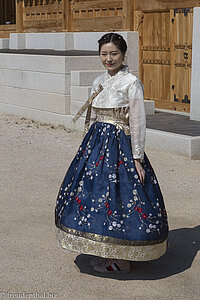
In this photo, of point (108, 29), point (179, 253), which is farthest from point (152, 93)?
point (179, 253)

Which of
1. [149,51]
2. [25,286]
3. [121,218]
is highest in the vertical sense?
[149,51]

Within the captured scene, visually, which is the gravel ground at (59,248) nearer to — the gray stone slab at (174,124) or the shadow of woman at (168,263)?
the shadow of woman at (168,263)

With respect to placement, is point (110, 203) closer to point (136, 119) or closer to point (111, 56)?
point (136, 119)

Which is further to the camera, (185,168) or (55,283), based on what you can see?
(185,168)

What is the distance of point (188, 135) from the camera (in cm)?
834

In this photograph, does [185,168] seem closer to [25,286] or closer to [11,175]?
[11,175]

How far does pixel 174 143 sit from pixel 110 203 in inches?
173

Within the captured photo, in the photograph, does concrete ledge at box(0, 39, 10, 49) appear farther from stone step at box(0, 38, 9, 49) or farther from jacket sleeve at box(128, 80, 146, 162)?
jacket sleeve at box(128, 80, 146, 162)

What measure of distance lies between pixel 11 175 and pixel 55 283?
3.40m

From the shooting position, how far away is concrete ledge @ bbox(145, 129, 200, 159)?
8.03m

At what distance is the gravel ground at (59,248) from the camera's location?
4.03 m

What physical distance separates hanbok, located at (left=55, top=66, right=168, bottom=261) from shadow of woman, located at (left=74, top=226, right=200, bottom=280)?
230mm

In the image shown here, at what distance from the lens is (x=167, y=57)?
11766mm

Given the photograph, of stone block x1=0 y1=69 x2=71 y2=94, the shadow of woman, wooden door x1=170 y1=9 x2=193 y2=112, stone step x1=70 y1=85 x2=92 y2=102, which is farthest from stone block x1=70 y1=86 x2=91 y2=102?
the shadow of woman
